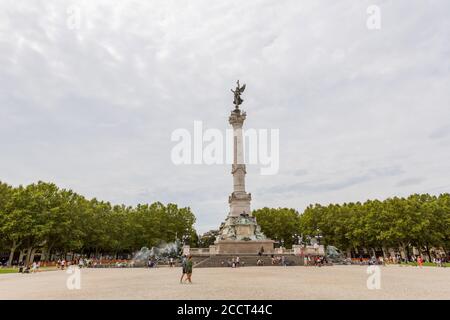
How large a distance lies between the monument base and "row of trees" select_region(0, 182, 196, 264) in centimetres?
2517

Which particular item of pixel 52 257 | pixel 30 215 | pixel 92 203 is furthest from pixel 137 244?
pixel 30 215

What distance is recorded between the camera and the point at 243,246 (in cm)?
5850

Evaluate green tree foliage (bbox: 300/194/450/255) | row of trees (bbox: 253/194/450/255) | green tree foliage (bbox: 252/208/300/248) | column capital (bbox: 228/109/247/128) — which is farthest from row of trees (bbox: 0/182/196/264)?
green tree foliage (bbox: 300/194/450/255)

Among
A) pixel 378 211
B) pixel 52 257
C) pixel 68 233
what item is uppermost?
pixel 378 211

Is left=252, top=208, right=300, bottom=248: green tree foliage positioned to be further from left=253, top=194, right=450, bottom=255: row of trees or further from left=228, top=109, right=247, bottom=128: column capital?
left=228, top=109, right=247, bottom=128: column capital

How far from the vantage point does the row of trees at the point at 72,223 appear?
5200 centimetres

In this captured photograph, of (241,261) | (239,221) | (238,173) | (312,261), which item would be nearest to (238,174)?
(238,173)

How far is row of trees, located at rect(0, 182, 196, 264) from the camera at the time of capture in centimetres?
5200

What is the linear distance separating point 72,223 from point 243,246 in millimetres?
30824

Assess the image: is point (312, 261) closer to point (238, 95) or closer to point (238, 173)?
point (238, 173)

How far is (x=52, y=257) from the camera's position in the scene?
87125mm

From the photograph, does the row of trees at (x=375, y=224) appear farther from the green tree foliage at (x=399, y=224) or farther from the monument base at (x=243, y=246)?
the monument base at (x=243, y=246)

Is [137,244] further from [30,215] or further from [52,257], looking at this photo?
[30,215]
